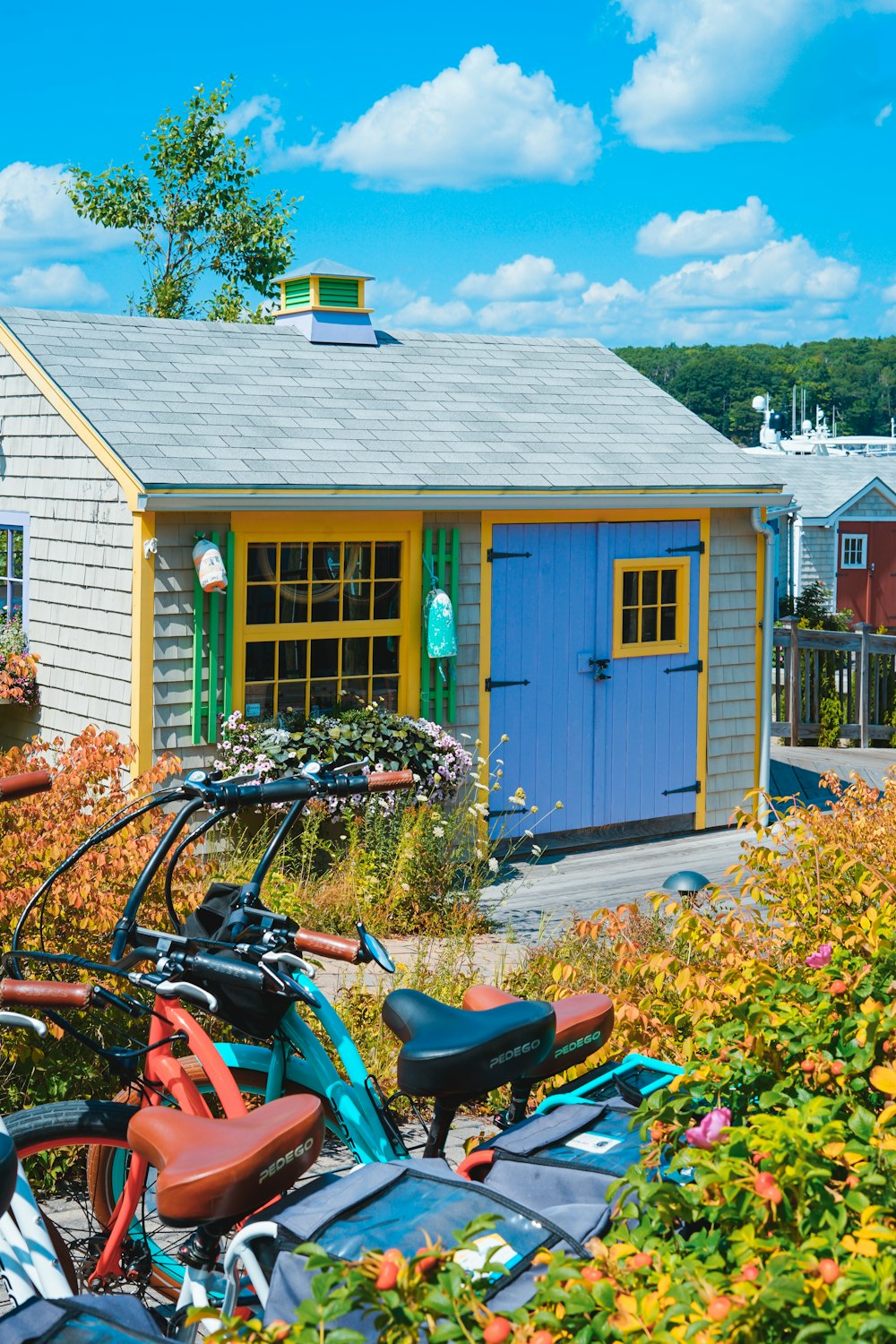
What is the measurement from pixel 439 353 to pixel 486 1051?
9536mm

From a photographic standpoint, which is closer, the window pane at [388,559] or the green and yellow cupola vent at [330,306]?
the window pane at [388,559]

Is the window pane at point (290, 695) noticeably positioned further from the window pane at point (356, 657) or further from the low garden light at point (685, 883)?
the low garden light at point (685, 883)

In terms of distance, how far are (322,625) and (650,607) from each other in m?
2.75

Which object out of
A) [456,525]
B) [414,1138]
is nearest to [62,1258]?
[414,1138]

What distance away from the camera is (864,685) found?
48.9ft

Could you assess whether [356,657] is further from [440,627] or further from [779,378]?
[779,378]

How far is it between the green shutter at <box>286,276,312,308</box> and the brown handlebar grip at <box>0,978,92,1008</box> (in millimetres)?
9263

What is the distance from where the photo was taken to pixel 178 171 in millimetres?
21500

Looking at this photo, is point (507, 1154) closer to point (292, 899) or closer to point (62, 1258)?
point (62, 1258)

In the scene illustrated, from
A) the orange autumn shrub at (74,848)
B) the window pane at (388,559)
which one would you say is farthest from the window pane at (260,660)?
the orange autumn shrub at (74,848)

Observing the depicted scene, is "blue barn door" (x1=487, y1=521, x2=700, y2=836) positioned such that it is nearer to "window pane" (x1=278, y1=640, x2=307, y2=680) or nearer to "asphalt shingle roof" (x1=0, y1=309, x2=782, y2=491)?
"asphalt shingle roof" (x1=0, y1=309, x2=782, y2=491)

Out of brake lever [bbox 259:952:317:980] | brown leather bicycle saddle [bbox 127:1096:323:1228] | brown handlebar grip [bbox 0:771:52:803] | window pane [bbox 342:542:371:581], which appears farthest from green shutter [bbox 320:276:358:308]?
brown leather bicycle saddle [bbox 127:1096:323:1228]

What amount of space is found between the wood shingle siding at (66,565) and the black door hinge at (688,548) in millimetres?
4227

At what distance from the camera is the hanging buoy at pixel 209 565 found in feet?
27.0
